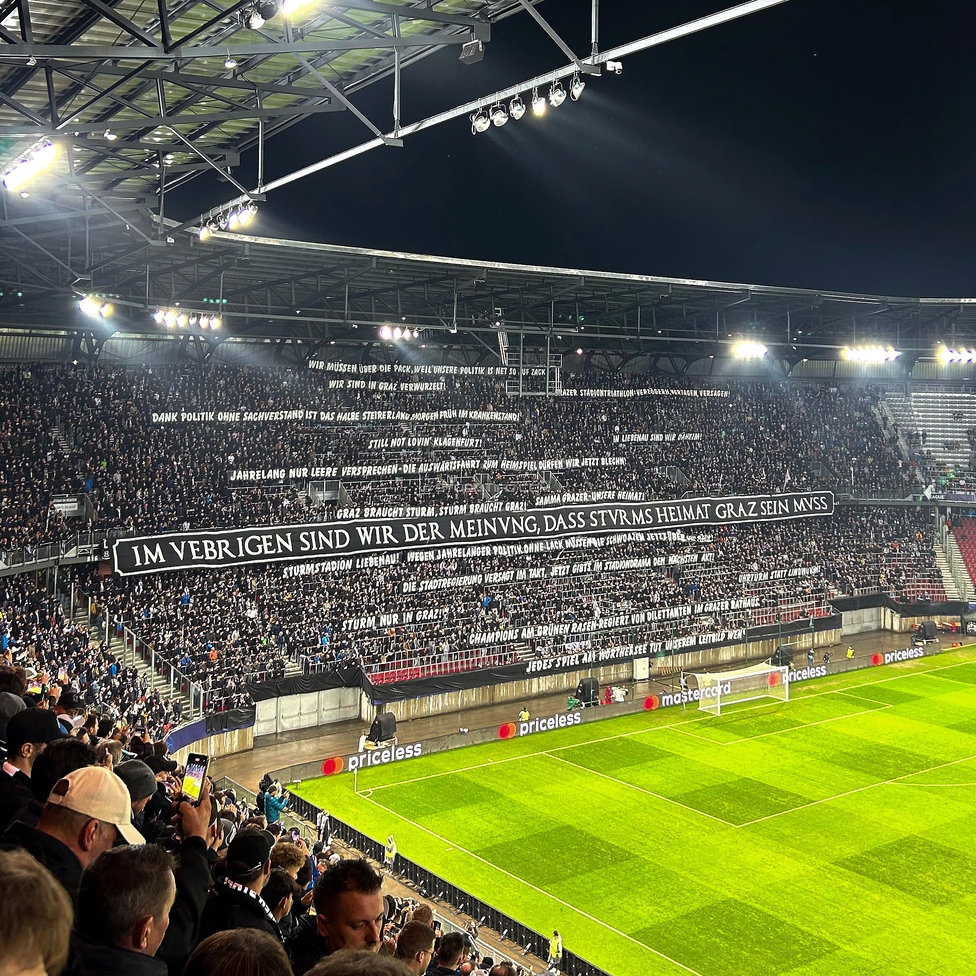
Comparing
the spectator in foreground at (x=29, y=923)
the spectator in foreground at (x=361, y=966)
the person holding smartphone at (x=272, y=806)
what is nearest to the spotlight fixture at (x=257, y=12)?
the spectator in foreground at (x=29, y=923)

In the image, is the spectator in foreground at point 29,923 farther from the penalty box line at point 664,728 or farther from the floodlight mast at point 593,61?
the penalty box line at point 664,728

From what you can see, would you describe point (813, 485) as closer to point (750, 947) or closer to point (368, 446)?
point (368, 446)

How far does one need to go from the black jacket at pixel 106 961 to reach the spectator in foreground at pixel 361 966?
3.07 ft

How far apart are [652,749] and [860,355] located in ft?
100

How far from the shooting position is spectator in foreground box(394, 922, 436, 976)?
6188 millimetres

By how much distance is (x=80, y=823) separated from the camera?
167 inches

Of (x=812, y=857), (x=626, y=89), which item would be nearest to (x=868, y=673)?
(x=812, y=857)

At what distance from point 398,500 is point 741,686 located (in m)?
15.6

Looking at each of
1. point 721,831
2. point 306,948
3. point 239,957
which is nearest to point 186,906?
point 306,948

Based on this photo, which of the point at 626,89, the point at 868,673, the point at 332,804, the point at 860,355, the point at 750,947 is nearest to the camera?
the point at 750,947

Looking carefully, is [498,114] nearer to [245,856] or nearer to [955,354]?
[245,856]

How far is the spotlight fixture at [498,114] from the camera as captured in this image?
15.4 meters

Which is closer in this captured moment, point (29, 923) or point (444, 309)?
point (29, 923)

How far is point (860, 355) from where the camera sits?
56.2 m
